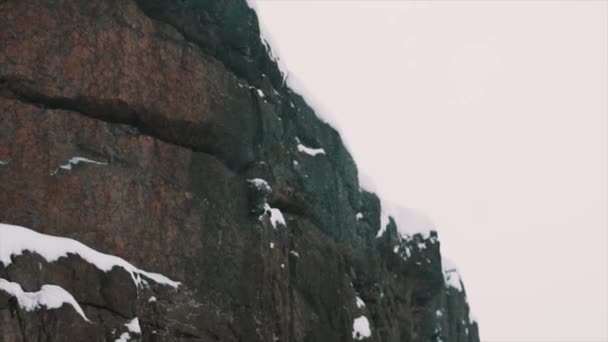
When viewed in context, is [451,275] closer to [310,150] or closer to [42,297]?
[310,150]

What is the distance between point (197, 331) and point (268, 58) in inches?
346

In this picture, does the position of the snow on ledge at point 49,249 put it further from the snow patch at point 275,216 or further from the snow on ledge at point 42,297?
the snow patch at point 275,216

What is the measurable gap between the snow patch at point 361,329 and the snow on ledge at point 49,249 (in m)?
9.97

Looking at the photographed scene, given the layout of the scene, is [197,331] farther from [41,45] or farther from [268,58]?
[268,58]

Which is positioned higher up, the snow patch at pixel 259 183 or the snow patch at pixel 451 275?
the snow patch at pixel 451 275

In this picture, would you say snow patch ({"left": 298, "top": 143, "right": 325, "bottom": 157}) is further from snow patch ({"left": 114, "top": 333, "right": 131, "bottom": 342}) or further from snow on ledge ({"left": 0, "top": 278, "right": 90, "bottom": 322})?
snow on ledge ({"left": 0, "top": 278, "right": 90, "bottom": 322})

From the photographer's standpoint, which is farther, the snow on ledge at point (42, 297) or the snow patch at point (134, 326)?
the snow patch at point (134, 326)

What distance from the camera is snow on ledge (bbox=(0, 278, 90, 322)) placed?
44.5ft

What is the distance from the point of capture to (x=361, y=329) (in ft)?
82.0

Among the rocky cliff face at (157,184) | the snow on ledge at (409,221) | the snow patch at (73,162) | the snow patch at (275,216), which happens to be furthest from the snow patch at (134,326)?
the snow on ledge at (409,221)

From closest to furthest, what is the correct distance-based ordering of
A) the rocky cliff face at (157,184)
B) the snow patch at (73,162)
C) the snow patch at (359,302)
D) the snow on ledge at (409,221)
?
the rocky cliff face at (157,184), the snow patch at (73,162), the snow patch at (359,302), the snow on ledge at (409,221)

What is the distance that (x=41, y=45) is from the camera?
16.5 meters

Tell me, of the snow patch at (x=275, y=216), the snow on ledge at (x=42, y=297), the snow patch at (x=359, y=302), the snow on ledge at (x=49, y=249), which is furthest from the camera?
the snow patch at (x=359, y=302)

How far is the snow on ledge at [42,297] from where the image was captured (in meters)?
13.6
